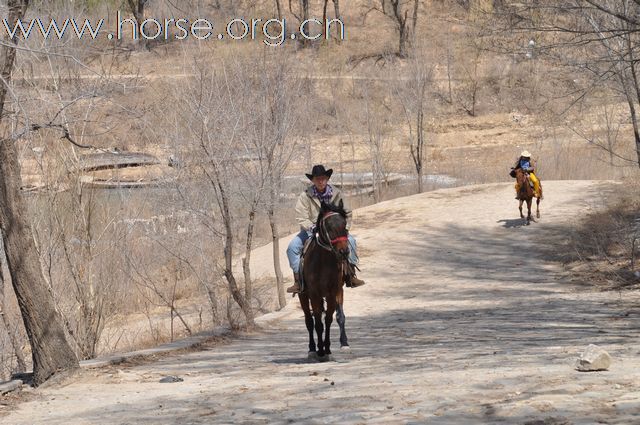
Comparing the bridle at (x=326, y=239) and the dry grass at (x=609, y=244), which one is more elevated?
the bridle at (x=326, y=239)

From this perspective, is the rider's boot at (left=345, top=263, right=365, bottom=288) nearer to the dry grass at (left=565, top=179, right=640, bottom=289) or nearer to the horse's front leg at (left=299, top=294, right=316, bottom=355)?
the horse's front leg at (left=299, top=294, right=316, bottom=355)

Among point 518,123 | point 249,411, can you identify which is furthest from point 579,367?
point 518,123

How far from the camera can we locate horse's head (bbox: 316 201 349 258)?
37.8 ft

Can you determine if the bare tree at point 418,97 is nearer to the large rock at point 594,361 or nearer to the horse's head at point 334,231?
the horse's head at point 334,231

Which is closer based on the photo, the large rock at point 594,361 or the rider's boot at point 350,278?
the large rock at point 594,361

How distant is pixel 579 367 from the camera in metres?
9.48

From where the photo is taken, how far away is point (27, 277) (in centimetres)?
1164

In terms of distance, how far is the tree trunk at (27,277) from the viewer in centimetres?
1123

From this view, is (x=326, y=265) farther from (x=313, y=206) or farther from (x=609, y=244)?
(x=609, y=244)

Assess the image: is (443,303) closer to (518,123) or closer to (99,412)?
(99,412)

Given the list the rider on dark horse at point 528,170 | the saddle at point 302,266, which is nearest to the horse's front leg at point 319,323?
the saddle at point 302,266

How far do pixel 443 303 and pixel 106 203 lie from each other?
7876mm

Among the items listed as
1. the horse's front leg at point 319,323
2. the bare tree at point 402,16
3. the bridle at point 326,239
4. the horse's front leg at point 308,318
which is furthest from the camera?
the bare tree at point 402,16

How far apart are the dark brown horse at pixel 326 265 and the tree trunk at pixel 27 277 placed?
2978 millimetres
